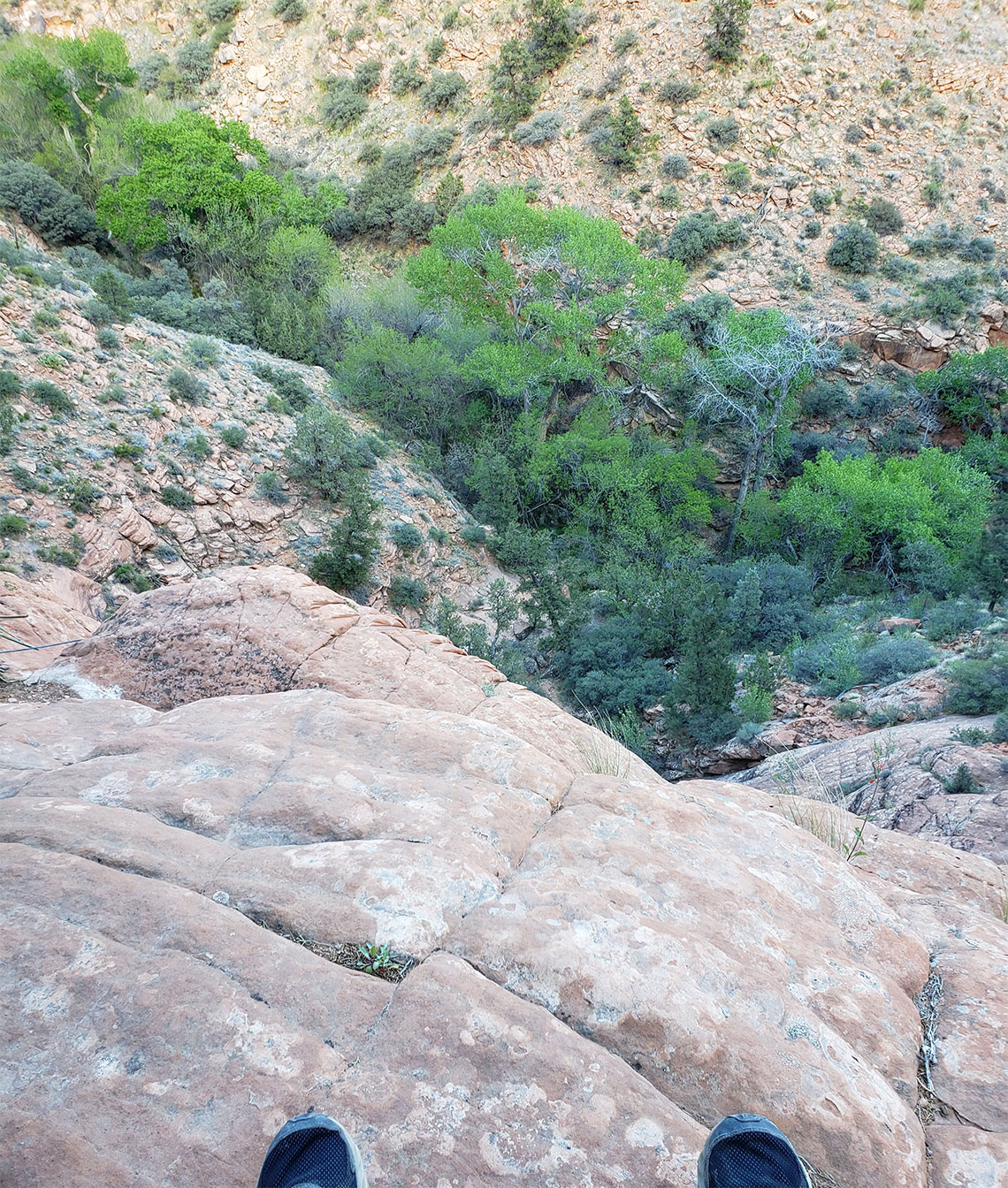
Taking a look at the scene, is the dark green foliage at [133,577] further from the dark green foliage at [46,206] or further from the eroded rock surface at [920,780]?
the dark green foliage at [46,206]

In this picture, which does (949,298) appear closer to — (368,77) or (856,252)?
(856,252)

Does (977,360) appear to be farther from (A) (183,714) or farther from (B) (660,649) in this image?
(A) (183,714)

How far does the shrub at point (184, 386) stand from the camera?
43.9 ft

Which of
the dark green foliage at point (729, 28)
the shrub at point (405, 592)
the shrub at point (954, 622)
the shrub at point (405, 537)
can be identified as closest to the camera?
the shrub at point (954, 622)

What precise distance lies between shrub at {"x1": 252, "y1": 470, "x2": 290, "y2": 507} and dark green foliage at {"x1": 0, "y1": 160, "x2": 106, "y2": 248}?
15.7m

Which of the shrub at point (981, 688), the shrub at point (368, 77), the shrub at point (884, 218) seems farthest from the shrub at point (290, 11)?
the shrub at point (981, 688)

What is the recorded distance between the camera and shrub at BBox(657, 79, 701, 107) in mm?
24156

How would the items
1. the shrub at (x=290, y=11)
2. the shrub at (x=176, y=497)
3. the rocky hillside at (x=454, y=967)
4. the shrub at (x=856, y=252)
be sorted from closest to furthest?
the rocky hillside at (x=454, y=967)
the shrub at (x=176, y=497)
the shrub at (x=856, y=252)
the shrub at (x=290, y=11)

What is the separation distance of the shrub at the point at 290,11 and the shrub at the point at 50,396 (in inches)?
1206

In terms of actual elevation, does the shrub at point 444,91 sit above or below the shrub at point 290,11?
below

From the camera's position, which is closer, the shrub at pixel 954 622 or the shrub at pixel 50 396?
the shrub at pixel 954 622

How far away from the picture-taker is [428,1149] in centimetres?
164

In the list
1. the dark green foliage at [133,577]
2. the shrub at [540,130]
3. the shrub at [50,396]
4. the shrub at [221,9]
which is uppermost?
the shrub at [221,9]

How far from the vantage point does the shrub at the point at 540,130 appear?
2527 centimetres
